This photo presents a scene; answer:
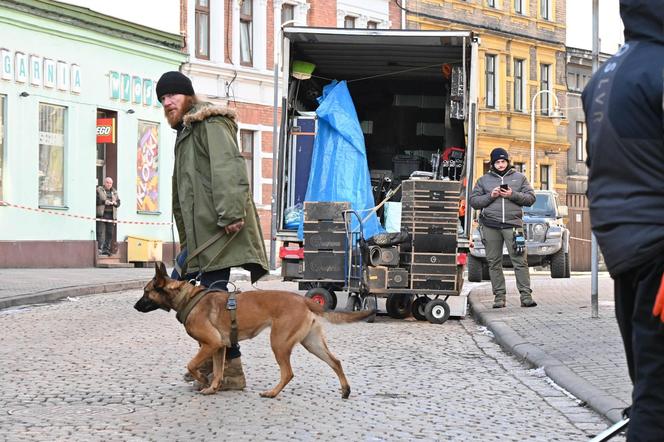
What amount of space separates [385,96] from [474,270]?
787 cm

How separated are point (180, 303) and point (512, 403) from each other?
2.19m

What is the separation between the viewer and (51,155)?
2966 cm

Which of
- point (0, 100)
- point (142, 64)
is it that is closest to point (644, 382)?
point (0, 100)

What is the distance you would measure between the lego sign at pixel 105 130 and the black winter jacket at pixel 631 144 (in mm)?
27593

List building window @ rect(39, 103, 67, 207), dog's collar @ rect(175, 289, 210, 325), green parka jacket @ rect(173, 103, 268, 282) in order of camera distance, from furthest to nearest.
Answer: building window @ rect(39, 103, 67, 207)
green parka jacket @ rect(173, 103, 268, 282)
dog's collar @ rect(175, 289, 210, 325)

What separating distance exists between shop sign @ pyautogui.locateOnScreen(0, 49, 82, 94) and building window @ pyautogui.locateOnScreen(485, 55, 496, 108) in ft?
70.0

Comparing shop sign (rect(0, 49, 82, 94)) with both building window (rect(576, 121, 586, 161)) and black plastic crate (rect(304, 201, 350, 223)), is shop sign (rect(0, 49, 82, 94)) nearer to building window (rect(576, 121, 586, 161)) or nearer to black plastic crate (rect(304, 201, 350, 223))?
black plastic crate (rect(304, 201, 350, 223))

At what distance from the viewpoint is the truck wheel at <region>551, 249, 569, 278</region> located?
27.6 m

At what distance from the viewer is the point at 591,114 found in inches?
174

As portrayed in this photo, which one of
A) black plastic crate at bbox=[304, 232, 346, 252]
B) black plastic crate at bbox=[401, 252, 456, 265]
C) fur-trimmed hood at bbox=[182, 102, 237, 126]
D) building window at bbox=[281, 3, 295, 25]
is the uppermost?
building window at bbox=[281, 3, 295, 25]

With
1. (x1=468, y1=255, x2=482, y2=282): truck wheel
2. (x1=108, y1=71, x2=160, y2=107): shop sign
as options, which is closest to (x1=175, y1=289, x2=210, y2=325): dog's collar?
(x1=468, y1=255, x2=482, y2=282): truck wheel

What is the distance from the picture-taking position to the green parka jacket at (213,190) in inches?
345

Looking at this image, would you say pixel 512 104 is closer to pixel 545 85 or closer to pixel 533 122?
pixel 533 122

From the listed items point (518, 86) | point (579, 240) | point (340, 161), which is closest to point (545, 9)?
point (518, 86)
